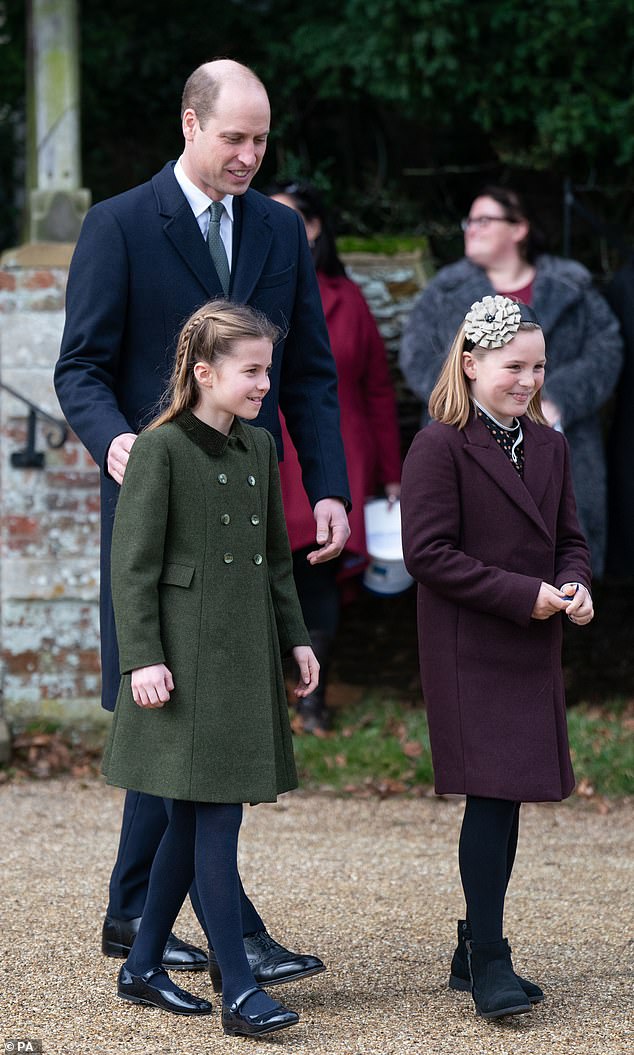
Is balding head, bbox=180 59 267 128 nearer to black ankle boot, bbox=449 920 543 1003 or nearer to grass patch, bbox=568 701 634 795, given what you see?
black ankle boot, bbox=449 920 543 1003

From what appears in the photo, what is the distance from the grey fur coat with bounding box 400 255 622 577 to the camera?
560cm

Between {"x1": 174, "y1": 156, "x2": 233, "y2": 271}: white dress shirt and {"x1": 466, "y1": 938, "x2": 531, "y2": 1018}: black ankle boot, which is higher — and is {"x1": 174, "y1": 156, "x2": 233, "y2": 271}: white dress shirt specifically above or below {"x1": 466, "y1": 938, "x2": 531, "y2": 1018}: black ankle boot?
above

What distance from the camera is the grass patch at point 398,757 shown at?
5348 millimetres

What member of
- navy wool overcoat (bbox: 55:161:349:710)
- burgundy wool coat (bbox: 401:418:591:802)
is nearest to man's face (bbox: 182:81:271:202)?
navy wool overcoat (bbox: 55:161:349:710)

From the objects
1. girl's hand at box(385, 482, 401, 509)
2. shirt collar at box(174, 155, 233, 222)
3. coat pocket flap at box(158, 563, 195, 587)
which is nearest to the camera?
coat pocket flap at box(158, 563, 195, 587)

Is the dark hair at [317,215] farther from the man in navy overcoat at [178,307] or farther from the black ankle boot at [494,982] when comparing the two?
the black ankle boot at [494,982]

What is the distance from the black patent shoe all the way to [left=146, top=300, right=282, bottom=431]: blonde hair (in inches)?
43.6

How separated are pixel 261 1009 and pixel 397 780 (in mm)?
2494

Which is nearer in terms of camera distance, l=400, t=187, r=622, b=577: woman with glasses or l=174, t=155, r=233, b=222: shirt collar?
l=174, t=155, r=233, b=222: shirt collar

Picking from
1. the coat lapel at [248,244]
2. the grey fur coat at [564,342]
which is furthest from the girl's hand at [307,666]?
the grey fur coat at [564,342]

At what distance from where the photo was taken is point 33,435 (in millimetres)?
5641

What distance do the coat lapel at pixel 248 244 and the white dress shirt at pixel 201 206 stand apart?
2 centimetres

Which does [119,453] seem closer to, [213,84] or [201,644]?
[201,644]

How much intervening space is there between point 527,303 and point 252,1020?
334 centimetres
